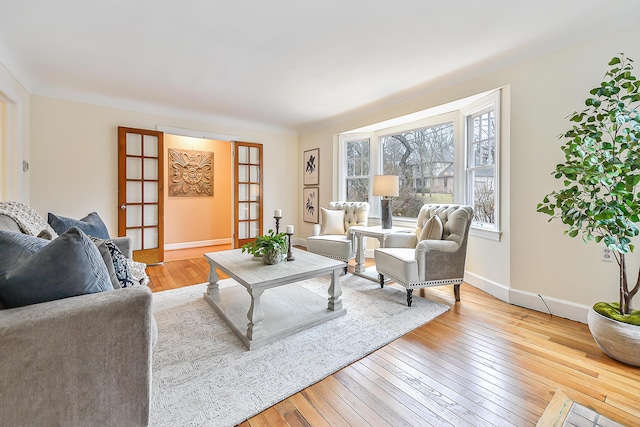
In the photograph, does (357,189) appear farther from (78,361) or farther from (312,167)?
(78,361)

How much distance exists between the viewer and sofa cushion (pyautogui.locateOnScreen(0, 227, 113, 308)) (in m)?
0.90

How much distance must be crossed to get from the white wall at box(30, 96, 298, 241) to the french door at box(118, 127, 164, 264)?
4.5 inches

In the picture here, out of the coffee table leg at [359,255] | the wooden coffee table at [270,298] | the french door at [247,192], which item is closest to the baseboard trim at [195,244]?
the french door at [247,192]

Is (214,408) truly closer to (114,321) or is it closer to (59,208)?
(114,321)

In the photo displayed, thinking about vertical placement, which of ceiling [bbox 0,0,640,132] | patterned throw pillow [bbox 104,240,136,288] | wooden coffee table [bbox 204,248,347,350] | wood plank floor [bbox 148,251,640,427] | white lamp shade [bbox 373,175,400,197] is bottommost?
wood plank floor [bbox 148,251,640,427]

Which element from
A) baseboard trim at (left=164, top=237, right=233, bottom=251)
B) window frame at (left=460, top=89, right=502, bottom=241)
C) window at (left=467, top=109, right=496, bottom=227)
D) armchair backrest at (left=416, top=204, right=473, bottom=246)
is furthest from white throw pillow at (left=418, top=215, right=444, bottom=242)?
baseboard trim at (left=164, top=237, right=233, bottom=251)

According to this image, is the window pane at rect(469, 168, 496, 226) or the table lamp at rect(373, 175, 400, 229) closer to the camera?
the window pane at rect(469, 168, 496, 226)

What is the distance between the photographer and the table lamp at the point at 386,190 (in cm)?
352

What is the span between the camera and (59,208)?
3.55 m

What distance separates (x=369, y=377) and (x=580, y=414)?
3.35 ft

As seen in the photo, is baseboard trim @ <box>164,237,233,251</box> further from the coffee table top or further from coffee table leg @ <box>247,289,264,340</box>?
coffee table leg @ <box>247,289,264,340</box>

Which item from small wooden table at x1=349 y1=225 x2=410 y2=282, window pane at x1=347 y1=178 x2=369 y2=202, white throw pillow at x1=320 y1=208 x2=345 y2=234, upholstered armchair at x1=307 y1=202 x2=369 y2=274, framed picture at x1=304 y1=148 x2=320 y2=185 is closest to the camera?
small wooden table at x1=349 y1=225 x2=410 y2=282

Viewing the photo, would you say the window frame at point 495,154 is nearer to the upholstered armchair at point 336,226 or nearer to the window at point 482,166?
the window at point 482,166

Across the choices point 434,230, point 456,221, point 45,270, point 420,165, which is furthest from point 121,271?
point 420,165
